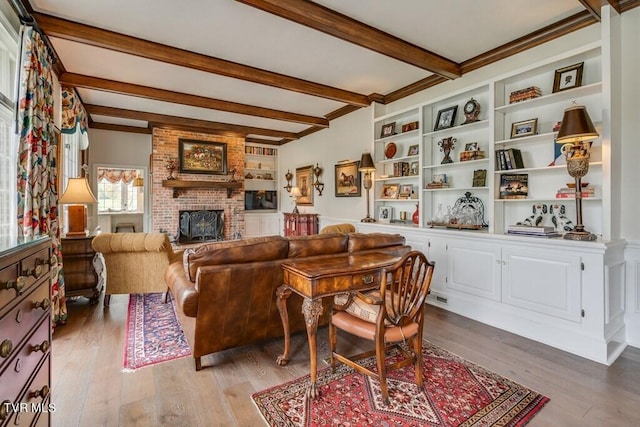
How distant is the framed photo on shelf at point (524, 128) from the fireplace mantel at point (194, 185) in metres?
5.85

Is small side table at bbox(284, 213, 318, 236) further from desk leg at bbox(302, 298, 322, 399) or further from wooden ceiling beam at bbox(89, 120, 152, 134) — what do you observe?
desk leg at bbox(302, 298, 322, 399)

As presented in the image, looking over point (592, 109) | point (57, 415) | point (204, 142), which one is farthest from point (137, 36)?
point (592, 109)

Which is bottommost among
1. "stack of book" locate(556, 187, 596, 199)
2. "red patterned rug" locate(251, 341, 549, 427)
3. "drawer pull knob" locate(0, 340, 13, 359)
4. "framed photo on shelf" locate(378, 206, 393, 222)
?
"red patterned rug" locate(251, 341, 549, 427)

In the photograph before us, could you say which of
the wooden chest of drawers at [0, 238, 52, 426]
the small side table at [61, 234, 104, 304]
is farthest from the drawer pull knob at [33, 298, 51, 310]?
the small side table at [61, 234, 104, 304]

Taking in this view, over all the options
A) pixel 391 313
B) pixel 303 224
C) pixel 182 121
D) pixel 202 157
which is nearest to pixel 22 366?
pixel 391 313

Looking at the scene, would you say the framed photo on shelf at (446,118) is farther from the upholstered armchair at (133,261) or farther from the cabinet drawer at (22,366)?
the cabinet drawer at (22,366)

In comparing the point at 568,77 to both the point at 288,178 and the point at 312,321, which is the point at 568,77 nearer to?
the point at 312,321

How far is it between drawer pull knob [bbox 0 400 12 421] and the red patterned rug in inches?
47.3

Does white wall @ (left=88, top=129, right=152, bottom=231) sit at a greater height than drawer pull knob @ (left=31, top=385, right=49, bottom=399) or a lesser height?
greater

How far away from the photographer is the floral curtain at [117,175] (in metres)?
8.43

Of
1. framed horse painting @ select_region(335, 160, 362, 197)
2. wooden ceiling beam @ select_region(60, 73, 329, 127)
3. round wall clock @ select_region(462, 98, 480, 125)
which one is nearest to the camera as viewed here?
round wall clock @ select_region(462, 98, 480, 125)

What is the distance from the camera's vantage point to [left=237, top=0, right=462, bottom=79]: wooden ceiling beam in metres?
2.60

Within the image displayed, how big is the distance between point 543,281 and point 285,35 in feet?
11.2

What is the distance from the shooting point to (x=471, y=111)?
146 inches
